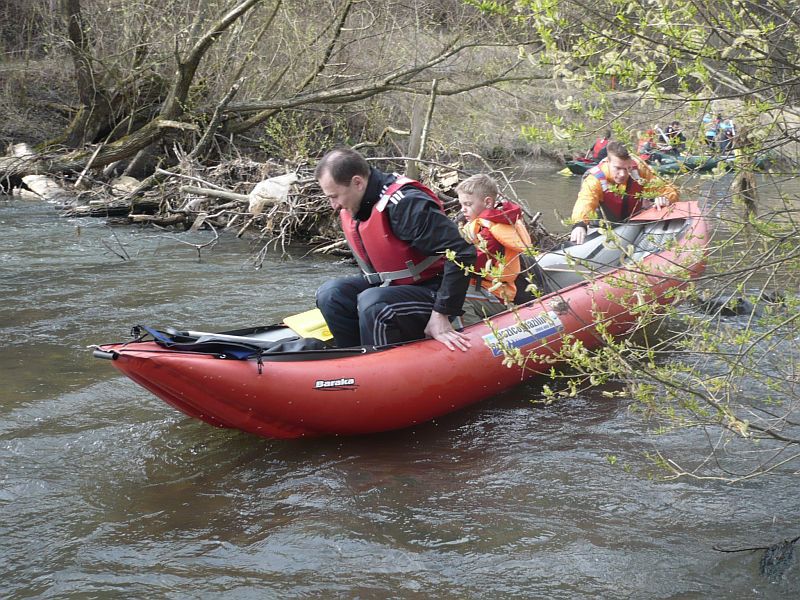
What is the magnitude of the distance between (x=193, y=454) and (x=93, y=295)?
3.22 m

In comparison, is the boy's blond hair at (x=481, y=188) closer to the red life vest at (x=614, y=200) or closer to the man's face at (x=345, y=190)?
the man's face at (x=345, y=190)

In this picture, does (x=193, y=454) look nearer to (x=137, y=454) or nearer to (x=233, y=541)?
(x=137, y=454)

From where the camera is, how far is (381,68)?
36.2 ft

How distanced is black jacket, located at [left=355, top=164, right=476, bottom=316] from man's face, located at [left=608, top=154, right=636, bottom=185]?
242cm

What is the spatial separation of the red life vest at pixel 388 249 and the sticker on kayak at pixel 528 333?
47cm

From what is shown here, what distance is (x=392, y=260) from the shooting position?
14.0 feet

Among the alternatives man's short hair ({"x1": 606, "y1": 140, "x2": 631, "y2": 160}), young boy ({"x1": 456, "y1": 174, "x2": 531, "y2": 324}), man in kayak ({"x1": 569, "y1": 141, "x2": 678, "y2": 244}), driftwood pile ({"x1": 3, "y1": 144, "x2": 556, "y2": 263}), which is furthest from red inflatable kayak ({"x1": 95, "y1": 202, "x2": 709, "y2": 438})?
driftwood pile ({"x1": 3, "y1": 144, "x2": 556, "y2": 263})

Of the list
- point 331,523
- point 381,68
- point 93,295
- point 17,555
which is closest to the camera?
point 17,555

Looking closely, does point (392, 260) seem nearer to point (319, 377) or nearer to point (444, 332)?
point (444, 332)

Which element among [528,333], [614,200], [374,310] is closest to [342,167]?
[374,310]

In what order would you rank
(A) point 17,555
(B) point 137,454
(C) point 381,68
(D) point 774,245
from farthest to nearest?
1. (C) point 381,68
2. (B) point 137,454
3. (A) point 17,555
4. (D) point 774,245

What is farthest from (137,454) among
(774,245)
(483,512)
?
(774,245)

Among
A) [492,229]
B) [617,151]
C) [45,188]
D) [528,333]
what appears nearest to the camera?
[528,333]

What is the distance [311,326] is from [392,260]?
0.61 metres
